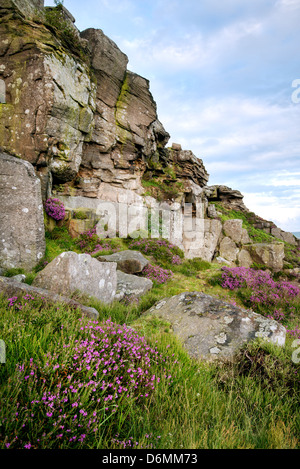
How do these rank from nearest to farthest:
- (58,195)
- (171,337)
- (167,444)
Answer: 1. (167,444)
2. (171,337)
3. (58,195)

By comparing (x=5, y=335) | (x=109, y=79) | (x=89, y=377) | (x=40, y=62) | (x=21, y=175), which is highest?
(x=109, y=79)

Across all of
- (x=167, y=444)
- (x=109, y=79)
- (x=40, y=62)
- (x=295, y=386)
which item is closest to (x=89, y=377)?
(x=167, y=444)

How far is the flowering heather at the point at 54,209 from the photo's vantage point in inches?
642

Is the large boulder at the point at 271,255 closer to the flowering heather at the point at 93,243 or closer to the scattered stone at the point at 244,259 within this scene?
the scattered stone at the point at 244,259

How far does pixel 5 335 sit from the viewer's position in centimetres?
302

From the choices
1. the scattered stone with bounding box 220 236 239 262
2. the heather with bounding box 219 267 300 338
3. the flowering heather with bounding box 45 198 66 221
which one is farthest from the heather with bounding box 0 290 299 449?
the scattered stone with bounding box 220 236 239 262

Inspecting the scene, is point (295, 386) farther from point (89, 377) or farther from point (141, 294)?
point (141, 294)

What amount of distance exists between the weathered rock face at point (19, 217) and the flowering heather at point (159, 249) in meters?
7.41

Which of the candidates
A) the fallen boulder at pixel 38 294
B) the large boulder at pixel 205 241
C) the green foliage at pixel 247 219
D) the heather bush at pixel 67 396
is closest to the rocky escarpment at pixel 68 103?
the large boulder at pixel 205 241

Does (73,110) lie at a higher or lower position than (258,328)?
higher

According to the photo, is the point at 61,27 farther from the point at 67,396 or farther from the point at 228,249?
the point at 228,249

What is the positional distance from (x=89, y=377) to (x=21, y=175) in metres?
11.9

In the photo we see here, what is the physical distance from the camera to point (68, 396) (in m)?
2.43

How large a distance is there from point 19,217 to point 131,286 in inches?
266
